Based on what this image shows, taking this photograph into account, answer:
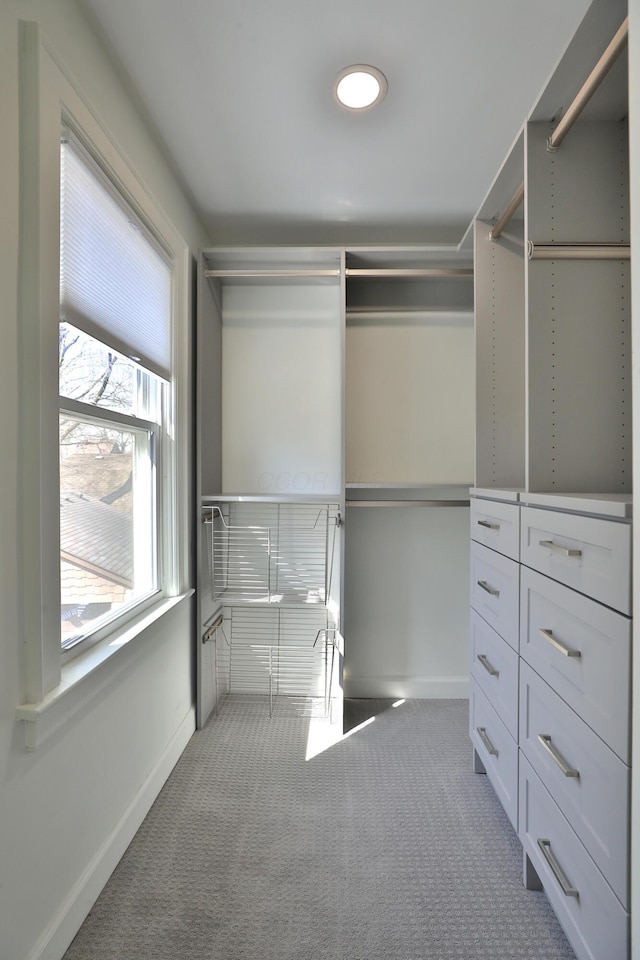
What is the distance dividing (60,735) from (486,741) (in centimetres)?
138

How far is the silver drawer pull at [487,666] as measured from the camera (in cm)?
178

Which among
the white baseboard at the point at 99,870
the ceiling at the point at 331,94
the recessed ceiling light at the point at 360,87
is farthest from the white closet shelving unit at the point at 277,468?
the recessed ceiling light at the point at 360,87

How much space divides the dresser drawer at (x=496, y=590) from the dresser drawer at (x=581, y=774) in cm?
18

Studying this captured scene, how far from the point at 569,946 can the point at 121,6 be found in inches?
105

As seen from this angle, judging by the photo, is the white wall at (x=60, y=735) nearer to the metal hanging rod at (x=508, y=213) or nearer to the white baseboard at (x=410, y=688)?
the white baseboard at (x=410, y=688)

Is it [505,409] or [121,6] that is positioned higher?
[121,6]

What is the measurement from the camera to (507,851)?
168 centimetres

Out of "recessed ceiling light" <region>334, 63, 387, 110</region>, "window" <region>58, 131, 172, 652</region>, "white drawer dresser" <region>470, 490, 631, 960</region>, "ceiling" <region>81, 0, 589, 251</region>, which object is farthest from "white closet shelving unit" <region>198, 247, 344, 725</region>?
"white drawer dresser" <region>470, 490, 631, 960</region>

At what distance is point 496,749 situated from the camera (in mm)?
1771

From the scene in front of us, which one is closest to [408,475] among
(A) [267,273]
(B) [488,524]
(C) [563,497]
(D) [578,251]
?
(B) [488,524]

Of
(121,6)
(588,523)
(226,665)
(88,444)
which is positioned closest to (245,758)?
(226,665)

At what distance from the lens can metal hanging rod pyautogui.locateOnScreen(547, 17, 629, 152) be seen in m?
1.19

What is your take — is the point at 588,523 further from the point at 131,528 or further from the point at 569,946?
the point at 131,528

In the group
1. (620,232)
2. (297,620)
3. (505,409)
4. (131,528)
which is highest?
(620,232)
